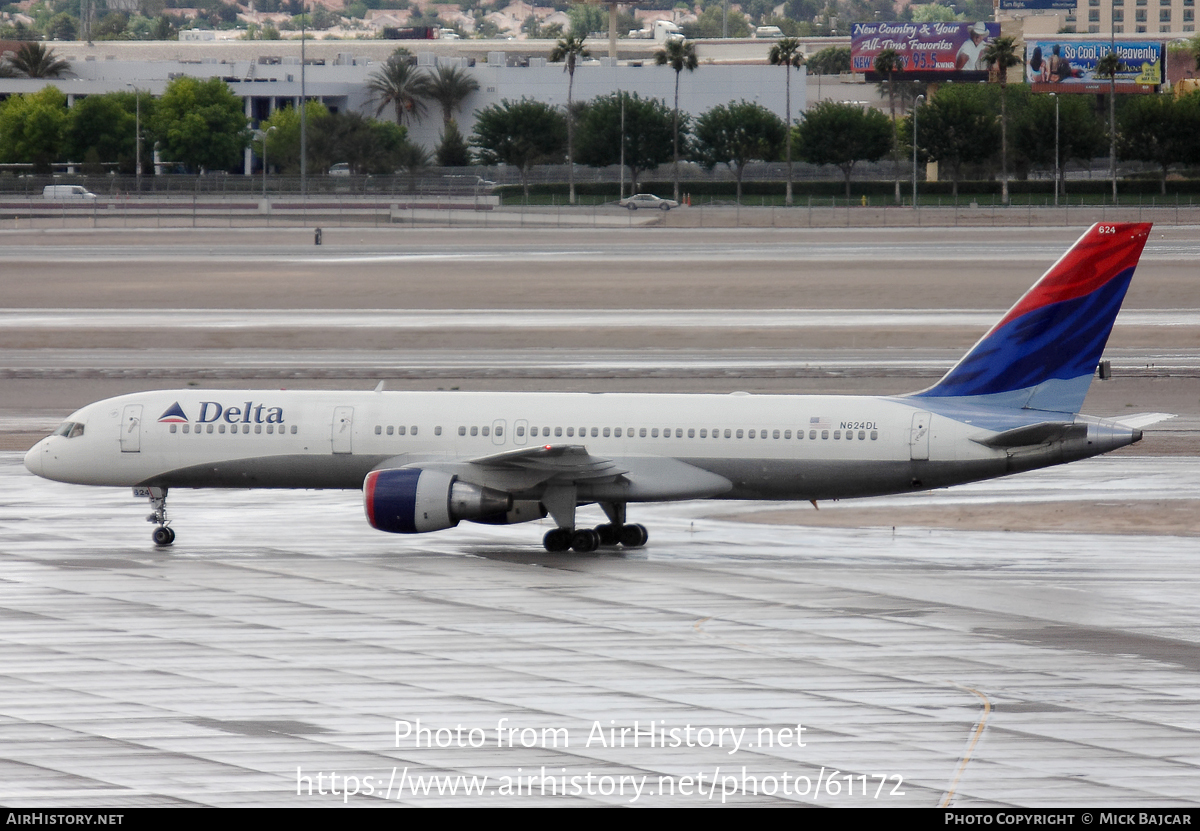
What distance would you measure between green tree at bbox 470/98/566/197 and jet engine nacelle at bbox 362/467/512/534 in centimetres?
14012

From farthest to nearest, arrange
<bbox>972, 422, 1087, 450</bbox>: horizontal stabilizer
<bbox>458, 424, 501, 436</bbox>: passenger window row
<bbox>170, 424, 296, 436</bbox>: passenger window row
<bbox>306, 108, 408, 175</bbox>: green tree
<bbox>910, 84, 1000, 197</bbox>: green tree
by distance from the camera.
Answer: <bbox>306, 108, 408, 175</bbox>: green tree < <bbox>910, 84, 1000, 197</bbox>: green tree < <bbox>170, 424, 296, 436</bbox>: passenger window row < <bbox>458, 424, 501, 436</bbox>: passenger window row < <bbox>972, 422, 1087, 450</bbox>: horizontal stabilizer

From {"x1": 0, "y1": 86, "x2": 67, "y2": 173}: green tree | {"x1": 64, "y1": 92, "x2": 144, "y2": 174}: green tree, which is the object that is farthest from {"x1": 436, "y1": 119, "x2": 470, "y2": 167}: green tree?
{"x1": 0, "y1": 86, "x2": 67, "y2": 173}: green tree

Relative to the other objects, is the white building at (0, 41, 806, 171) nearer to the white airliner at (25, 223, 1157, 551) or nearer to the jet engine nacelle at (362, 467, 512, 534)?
the white airliner at (25, 223, 1157, 551)

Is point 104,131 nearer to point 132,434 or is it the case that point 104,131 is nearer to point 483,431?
point 132,434

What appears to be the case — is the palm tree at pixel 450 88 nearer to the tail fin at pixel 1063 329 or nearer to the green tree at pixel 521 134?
the green tree at pixel 521 134

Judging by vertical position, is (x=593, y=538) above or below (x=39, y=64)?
below

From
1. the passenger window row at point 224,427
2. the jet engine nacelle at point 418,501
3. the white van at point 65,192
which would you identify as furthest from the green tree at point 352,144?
the jet engine nacelle at point 418,501

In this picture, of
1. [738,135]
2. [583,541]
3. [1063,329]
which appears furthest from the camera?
[738,135]

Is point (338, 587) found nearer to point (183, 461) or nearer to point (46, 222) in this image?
point (183, 461)

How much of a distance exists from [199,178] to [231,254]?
160 feet

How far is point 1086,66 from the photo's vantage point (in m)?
193

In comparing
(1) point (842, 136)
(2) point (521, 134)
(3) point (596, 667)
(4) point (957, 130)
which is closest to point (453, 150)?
(2) point (521, 134)

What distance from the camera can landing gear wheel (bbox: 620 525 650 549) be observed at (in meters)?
34.0

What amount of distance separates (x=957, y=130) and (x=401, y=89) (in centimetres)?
6900
